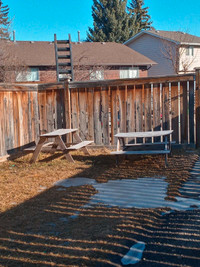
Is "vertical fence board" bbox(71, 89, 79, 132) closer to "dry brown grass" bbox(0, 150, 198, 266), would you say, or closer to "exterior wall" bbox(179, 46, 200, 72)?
"dry brown grass" bbox(0, 150, 198, 266)

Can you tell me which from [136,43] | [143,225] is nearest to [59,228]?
[143,225]

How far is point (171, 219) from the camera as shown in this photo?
3977 mm

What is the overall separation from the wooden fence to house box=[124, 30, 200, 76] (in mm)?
19346

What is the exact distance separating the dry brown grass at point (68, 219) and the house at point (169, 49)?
22050 millimetres

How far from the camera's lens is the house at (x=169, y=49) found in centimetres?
2792

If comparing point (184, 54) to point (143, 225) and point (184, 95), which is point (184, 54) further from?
point (143, 225)

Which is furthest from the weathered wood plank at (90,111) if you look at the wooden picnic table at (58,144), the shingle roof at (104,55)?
the shingle roof at (104,55)

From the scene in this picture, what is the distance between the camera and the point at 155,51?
30.7 meters

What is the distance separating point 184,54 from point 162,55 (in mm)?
1957

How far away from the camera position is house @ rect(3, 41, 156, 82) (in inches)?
903

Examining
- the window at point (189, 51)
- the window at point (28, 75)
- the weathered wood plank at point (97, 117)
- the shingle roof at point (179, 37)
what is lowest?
the weathered wood plank at point (97, 117)

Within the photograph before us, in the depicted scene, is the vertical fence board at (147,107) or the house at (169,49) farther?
the house at (169,49)

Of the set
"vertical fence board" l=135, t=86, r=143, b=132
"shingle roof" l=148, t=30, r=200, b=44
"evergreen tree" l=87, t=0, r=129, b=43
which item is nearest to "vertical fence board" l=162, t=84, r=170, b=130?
"vertical fence board" l=135, t=86, r=143, b=132

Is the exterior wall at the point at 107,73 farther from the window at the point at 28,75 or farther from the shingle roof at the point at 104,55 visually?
the window at the point at 28,75
